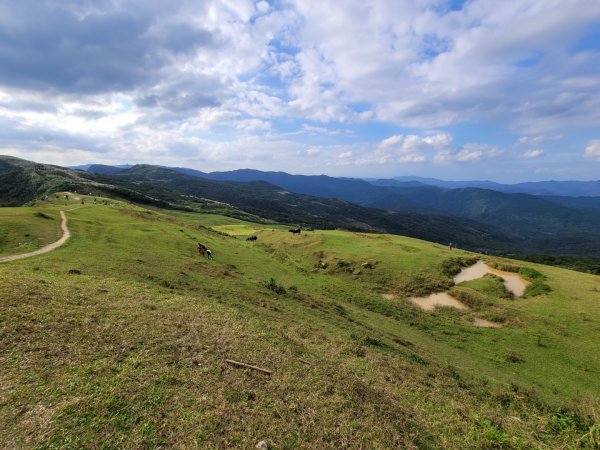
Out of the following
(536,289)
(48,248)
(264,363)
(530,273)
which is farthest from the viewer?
(530,273)

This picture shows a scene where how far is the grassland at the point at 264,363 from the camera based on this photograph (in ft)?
34.0

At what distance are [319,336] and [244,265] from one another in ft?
75.1

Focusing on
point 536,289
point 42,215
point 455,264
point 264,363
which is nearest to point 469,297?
point 536,289

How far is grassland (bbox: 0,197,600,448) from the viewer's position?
34.0 ft

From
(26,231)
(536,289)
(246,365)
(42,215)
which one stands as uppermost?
(42,215)

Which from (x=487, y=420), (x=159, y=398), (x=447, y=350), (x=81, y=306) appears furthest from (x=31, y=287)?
(x=447, y=350)

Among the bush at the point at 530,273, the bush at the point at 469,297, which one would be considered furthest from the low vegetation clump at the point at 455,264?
the bush at the point at 530,273

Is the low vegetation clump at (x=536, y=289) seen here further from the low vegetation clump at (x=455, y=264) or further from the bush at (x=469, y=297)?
the low vegetation clump at (x=455, y=264)

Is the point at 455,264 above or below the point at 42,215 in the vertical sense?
below

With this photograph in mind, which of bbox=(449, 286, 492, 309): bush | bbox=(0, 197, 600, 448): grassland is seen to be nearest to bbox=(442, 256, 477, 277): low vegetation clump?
bbox=(449, 286, 492, 309): bush

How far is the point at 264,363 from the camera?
14617 mm

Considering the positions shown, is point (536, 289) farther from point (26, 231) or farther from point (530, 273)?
point (26, 231)

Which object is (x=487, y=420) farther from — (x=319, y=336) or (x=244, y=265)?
(x=244, y=265)

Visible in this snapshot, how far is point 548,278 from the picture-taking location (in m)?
36.3
